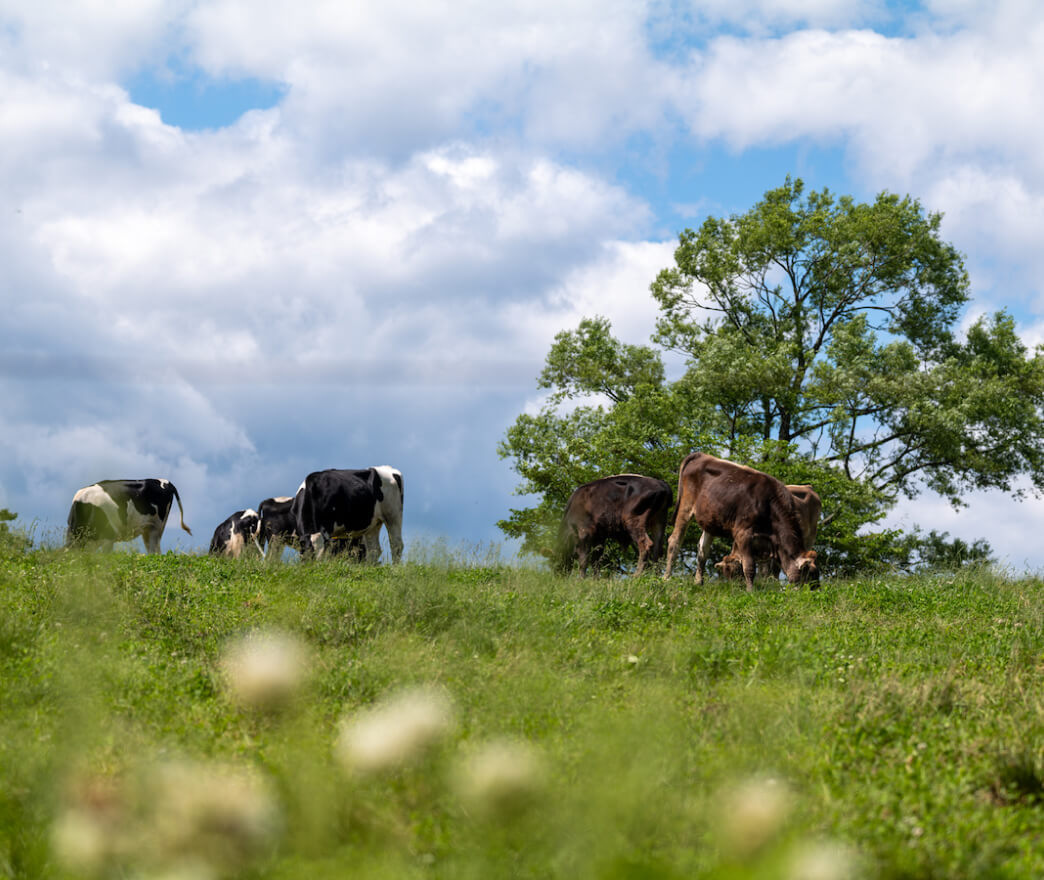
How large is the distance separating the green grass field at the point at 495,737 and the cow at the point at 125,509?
11137 millimetres

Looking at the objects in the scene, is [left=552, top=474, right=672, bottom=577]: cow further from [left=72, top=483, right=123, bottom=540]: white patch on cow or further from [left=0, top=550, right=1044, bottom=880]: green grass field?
[left=72, top=483, right=123, bottom=540]: white patch on cow

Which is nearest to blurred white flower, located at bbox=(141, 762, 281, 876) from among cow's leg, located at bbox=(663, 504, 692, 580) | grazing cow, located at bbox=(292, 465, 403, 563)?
cow's leg, located at bbox=(663, 504, 692, 580)

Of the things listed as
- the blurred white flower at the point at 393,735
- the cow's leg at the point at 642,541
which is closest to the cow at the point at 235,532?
the cow's leg at the point at 642,541

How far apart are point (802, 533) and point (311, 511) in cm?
1040

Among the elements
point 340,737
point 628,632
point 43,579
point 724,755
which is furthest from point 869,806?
point 43,579

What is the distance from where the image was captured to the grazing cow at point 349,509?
812 inches

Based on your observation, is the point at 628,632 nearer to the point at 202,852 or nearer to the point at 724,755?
the point at 724,755

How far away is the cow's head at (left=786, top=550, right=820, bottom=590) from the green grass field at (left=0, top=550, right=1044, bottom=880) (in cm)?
377

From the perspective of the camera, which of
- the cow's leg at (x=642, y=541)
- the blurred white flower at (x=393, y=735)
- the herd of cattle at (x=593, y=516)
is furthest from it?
the cow's leg at (x=642, y=541)

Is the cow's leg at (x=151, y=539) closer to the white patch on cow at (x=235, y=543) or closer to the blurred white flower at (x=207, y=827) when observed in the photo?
the white patch on cow at (x=235, y=543)

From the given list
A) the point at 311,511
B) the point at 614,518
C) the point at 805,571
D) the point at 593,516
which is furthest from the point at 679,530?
the point at 311,511

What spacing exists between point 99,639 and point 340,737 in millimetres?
3478

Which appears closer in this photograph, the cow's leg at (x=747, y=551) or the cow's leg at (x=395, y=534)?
the cow's leg at (x=747, y=551)

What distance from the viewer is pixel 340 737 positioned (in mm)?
5820
